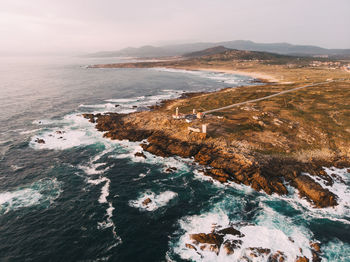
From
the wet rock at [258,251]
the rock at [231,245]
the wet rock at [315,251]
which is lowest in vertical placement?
the wet rock at [315,251]

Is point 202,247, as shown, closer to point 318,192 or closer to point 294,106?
point 318,192

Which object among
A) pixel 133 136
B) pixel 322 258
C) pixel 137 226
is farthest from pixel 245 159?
pixel 133 136

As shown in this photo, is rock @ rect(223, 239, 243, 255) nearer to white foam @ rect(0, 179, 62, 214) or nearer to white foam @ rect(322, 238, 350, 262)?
white foam @ rect(322, 238, 350, 262)

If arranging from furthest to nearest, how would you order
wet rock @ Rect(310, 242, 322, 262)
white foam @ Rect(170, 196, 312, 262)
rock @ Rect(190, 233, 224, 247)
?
1. rock @ Rect(190, 233, 224, 247)
2. white foam @ Rect(170, 196, 312, 262)
3. wet rock @ Rect(310, 242, 322, 262)

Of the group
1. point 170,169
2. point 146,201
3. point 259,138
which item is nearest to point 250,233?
point 146,201

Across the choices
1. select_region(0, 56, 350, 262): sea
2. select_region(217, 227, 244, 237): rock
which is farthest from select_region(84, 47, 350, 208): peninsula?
select_region(217, 227, 244, 237): rock

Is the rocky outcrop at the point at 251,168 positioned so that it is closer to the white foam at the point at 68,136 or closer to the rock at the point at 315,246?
the rock at the point at 315,246

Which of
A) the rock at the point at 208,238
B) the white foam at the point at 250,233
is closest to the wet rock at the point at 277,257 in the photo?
the white foam at the point at 250,233
